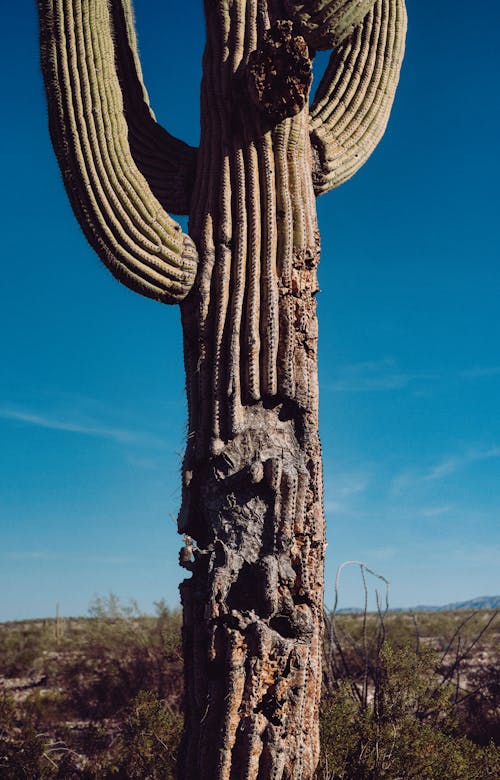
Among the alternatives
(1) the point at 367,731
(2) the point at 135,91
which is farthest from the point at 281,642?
(2) the point at 135,91

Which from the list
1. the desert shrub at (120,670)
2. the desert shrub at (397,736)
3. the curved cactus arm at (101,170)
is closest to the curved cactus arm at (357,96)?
the curved cactus arm at (101,170)

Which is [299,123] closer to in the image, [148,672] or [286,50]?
[286,50]

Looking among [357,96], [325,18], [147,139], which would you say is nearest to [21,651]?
[147,139]

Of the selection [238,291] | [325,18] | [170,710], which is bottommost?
[170,710]

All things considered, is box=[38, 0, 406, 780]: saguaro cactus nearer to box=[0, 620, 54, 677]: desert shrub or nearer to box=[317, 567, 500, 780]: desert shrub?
box=[317, 567, 500, 780]: desert shrub

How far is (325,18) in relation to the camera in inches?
197

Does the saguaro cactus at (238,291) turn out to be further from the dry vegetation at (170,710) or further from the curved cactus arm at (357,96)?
the dry vegetation at (170,710)

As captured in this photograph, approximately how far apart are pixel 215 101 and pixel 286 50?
54cm

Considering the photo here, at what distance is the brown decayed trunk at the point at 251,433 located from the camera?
3.86 m

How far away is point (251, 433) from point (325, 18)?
281cm

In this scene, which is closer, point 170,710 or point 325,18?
point 325,18

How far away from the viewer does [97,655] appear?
11.5 metres

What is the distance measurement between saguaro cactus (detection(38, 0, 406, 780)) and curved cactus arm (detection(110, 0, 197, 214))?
0.05 feet

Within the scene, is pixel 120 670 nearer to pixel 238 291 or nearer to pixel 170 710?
pixel 170 710
